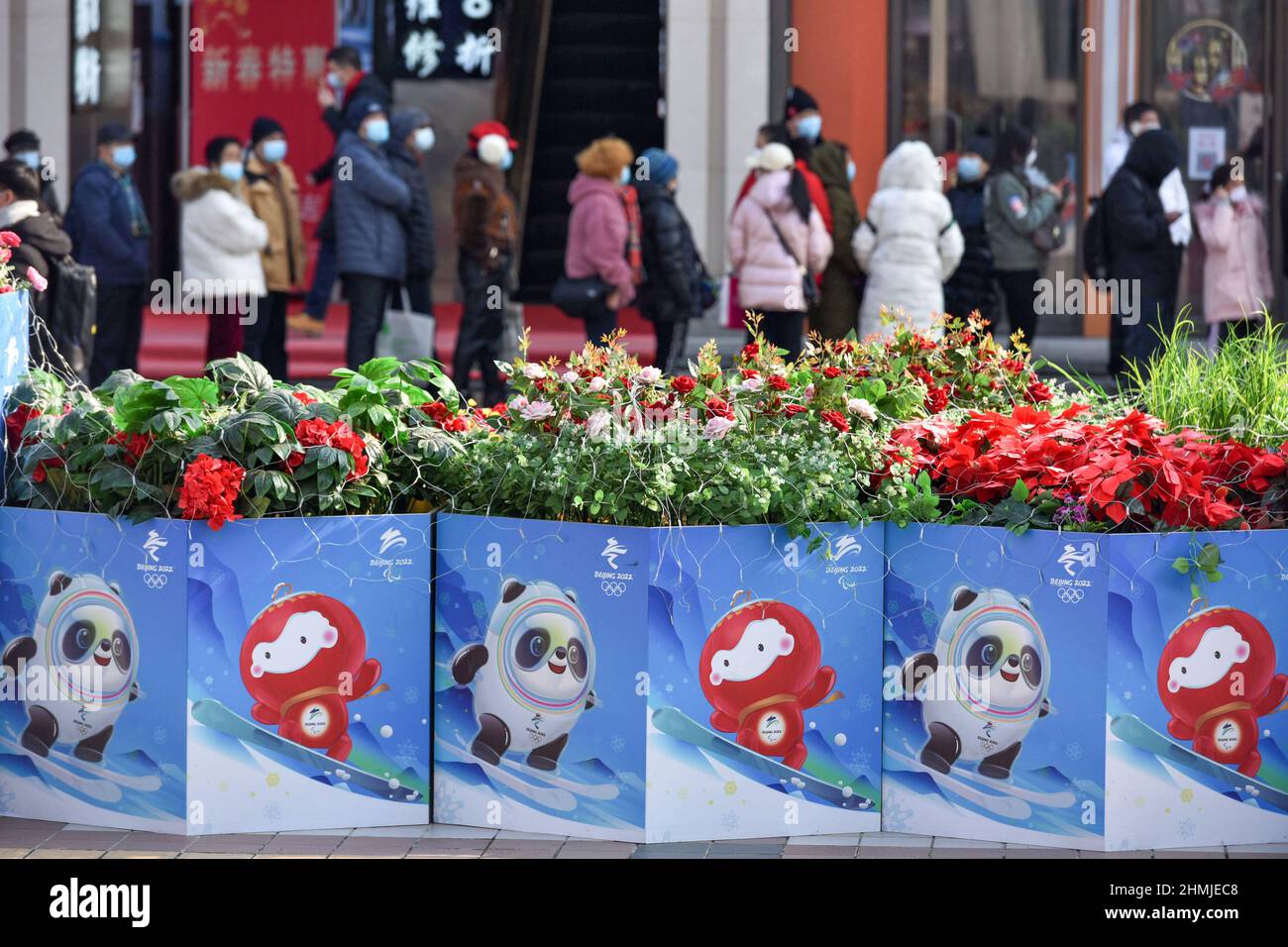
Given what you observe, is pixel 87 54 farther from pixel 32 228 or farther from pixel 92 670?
pixel 92 670

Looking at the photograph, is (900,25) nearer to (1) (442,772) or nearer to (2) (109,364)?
(2) (109,364)

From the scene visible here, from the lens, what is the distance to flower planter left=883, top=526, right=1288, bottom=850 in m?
4.93

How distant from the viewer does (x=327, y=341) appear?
45.7 ft

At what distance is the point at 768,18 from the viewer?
46.9 feet

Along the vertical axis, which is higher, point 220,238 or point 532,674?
point 220,238

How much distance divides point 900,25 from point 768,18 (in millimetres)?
1495

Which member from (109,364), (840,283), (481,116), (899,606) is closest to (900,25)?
(481,116)

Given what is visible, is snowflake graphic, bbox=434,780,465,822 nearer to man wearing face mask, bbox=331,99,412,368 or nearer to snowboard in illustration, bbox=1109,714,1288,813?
snowboard in illustration, bbox=1109,714,1288,813

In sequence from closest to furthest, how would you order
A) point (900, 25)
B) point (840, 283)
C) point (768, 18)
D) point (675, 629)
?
point (675, 629)
point (840, 283)
point (768, 18)
point (900, 25)

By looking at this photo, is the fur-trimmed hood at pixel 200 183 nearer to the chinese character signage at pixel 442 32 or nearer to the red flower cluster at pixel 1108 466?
the chinese character signage at pixel 442 32

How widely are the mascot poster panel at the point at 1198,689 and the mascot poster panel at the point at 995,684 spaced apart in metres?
0.06

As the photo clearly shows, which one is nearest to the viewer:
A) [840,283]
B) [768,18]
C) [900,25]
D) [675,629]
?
[675,629]

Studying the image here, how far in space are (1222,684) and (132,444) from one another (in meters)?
2.89

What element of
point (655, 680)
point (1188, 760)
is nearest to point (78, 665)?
point (655, 680)
